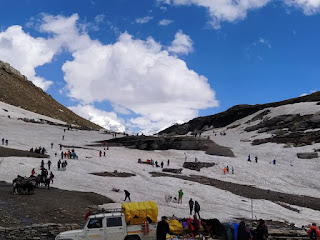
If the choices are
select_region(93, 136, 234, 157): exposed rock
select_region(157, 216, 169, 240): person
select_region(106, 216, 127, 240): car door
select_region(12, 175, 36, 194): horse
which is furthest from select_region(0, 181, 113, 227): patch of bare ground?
select_region(93, 136, 234, 157): exposed rock

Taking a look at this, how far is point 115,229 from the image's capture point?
639 inches

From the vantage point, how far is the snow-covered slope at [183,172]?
34719 mm

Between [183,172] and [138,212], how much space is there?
1569 inches

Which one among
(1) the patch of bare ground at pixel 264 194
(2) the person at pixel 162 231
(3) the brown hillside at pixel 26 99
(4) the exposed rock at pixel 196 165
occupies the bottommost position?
(1) the patch of bare ground at pixel 264 194

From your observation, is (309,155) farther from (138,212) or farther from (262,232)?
(138,212)

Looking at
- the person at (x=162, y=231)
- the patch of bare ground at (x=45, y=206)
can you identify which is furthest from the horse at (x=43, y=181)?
the person at (x=162, y=231)

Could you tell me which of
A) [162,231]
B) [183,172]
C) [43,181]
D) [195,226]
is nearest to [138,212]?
[162,231]

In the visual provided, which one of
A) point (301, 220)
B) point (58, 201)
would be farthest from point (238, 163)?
point (58, 201)

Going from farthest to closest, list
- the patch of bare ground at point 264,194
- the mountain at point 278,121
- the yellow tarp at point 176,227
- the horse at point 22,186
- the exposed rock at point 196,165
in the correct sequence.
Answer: the mountain at point 278,121, the exposed rock at point 196,165, the patch of bare ground at point 264,194, the horse at point 22,186, the yellow tarp at point 176,227

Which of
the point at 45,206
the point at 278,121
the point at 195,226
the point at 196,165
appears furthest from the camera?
the point at 278,121

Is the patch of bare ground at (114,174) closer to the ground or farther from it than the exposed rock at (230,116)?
closer to the ground

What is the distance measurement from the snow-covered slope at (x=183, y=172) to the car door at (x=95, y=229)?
13788 millimetres

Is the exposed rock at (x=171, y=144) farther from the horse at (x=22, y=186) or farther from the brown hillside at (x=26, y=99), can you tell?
the brown hillside at (x=26, y=99)

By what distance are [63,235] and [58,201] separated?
13993 mm
